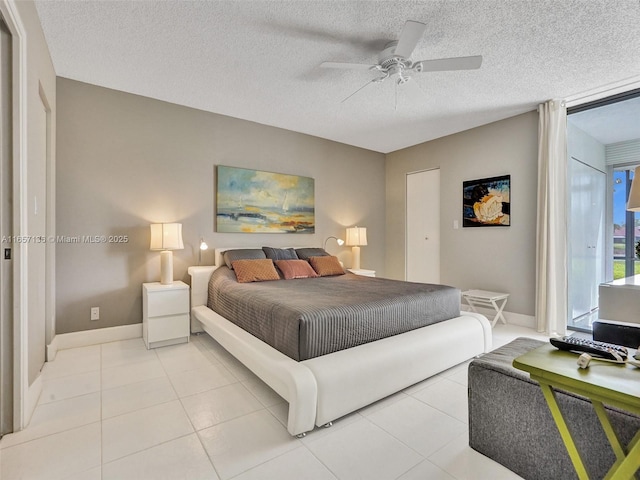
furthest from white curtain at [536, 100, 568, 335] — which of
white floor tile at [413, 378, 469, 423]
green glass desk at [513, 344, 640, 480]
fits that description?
green glass desk at [513, 344, 640, 480]

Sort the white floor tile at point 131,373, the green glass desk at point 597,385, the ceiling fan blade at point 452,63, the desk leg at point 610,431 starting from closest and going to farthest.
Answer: the green glass desk at point 597,385 → the desk leg at point 610,431 → the ceiling fan blade at point 452,63 → the white floor tile at point 131,373

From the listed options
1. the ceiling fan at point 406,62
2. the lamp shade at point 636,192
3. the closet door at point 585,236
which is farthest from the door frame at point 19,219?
the closet door at point 585,236

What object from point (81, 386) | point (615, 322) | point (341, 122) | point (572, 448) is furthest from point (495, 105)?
point (81, 386)

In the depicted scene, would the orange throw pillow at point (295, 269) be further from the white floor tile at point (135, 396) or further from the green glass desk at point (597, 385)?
the green glass desk at point (597, 385)

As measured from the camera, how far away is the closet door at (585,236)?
379 cm

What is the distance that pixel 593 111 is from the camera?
3514mm

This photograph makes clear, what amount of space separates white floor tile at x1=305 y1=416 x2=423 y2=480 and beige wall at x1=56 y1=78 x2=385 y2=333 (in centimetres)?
265

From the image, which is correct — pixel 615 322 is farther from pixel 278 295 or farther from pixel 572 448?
pixel 278 295

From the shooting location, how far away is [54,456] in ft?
4.99

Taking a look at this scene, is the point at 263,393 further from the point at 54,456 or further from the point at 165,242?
the point at 165,242

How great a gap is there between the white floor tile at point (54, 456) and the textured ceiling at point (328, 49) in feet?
8.71

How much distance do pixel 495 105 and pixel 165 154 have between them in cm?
381

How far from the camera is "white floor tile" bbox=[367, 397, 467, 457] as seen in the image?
164cm

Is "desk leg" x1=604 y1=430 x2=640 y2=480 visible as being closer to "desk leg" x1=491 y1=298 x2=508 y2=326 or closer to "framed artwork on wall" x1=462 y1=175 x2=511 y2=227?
"desk leg" x1=491 y1=298 x2=508 y2=326
